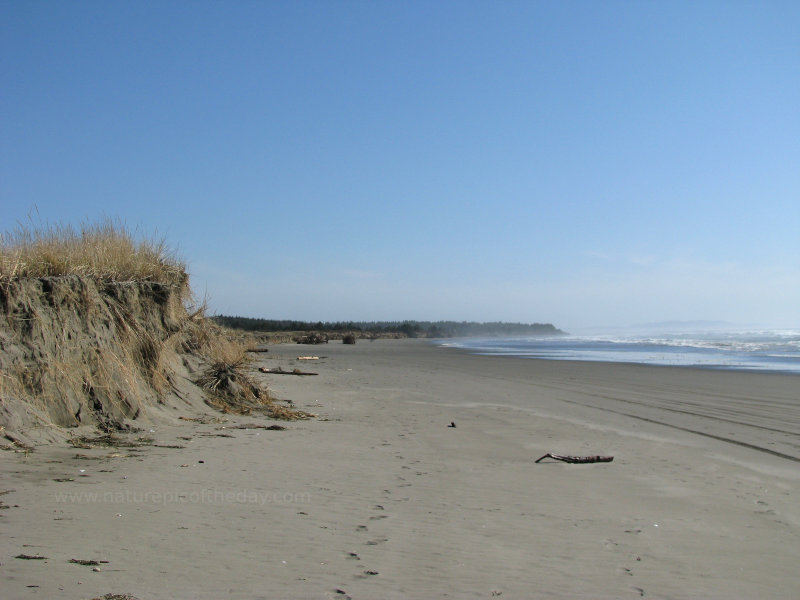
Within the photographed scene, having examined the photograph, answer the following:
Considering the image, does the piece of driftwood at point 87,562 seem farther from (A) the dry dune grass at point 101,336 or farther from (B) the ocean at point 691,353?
(B) the ocean at point 691,353

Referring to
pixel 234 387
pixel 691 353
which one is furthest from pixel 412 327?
pixel 234 387

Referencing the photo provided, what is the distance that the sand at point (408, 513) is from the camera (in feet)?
12.9

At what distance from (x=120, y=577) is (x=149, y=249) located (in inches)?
334

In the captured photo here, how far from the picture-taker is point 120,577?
12.1 ft

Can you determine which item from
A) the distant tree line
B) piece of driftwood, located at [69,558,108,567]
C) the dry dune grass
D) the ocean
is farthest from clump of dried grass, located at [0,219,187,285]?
the distant tree line

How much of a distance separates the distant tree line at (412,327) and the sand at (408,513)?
5518 cm

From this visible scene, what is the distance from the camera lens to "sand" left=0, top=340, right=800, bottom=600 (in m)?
3.92

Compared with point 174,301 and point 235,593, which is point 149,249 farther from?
point 235,593

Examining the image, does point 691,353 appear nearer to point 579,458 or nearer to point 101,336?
point 579,458

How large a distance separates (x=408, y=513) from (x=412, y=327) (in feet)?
312

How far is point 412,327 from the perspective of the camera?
100312 millimetres

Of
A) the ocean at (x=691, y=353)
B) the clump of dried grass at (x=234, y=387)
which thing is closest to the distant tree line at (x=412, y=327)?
the ocean at (x=691, y=353)

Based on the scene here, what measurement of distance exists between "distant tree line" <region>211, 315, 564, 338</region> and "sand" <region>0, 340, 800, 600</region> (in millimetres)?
55183

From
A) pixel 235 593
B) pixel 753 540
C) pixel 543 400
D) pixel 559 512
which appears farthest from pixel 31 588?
pixel 543 400
